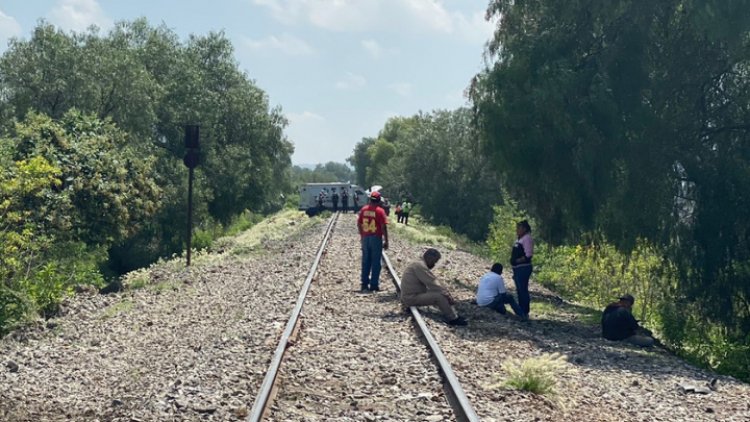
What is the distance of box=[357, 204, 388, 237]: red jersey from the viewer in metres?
16.1

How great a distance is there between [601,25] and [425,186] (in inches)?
1745

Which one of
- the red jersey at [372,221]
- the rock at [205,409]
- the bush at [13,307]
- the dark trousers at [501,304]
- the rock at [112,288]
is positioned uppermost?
the red jersey at [372,221]

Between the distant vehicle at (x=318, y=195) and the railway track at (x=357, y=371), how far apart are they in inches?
1906

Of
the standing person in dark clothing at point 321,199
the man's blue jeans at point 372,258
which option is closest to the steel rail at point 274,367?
the man's blue jeans at point 372,258

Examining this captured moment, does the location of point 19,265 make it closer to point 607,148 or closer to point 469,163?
point 607,148

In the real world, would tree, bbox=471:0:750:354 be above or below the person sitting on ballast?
above

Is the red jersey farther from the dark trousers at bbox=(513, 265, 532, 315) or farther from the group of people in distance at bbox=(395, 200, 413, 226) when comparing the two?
the group of people in distance at bbox=(395, 200, 413, 226)

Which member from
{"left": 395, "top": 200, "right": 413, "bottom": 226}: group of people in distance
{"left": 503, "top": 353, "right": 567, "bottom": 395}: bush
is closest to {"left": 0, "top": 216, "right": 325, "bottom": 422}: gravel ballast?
{"left": 503, "top": 353, "right": 567, "bottom": 395}: bush

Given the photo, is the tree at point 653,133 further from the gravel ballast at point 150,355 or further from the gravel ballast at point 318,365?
the gravel ballast at point 150,355

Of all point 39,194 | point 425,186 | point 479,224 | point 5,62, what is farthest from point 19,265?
point 425,186

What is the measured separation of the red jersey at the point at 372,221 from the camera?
16125 mm

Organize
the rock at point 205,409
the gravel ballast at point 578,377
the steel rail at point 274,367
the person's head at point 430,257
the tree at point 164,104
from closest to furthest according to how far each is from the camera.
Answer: the steel rail at point 274,367 → the rock at point 205,409 → the gravel ballast at point 578,377 → the person's head at point 430,257 → the tree at point 164,104

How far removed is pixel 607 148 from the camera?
16312 millimetres

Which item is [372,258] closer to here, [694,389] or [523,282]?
[523,282]
